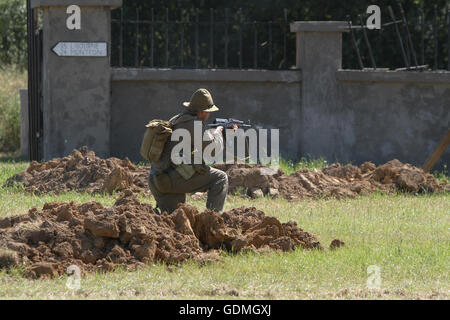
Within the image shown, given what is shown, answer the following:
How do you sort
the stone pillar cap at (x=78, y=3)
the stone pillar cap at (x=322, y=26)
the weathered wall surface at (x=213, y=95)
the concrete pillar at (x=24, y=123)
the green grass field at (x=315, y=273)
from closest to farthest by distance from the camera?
1. the green grass field at (x=315, y=273)
2. the stone pillar cap at (x=78, y=3)
3. the weathered wall surface at (x=213, y=95)
4. the stone pillar cap at (x=322, y=26)
5. the concrete pillar at (x=24, y=123)

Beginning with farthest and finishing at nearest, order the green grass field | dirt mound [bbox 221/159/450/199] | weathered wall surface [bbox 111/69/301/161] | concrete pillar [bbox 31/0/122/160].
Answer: weathered wall surface [bbox 111/69/301/161]
concrete pillar [bbox 31/0/122/160]
dirt mound [bbox 221/159/450/199]
the green grass field

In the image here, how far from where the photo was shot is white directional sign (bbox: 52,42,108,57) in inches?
559

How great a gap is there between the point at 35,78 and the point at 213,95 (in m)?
3.09

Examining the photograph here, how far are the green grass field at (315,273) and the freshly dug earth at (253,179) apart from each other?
68.4 inches

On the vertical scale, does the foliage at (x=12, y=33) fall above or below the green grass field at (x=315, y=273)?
above

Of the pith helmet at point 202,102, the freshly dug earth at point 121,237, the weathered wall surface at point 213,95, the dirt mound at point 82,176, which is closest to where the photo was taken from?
the freshly dug earth at point 121,237

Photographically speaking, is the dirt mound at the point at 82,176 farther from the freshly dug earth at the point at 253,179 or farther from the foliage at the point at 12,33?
the foliage at the point at 12,33

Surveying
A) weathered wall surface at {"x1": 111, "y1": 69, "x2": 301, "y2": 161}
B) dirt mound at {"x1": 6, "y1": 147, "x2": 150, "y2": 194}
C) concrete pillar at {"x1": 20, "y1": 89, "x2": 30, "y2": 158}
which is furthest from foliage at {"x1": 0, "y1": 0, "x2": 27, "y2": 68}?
dirt mound at {"x1": 6, "y1": 147, "x2": 150, "y2": 194}

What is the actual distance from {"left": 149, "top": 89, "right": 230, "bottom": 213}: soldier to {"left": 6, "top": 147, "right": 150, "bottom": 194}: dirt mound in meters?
2.55

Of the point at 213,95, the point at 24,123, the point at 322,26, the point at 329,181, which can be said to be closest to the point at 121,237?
the point at 329,181

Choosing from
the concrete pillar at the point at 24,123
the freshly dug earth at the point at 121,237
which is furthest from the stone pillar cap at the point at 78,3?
the freshly dug earth at the point at 121,237

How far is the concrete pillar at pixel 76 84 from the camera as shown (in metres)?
14.2

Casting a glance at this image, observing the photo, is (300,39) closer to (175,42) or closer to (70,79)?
(70,79)

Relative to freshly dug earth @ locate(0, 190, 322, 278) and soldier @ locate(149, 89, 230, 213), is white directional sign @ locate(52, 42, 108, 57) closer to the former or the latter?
soldier @ locate(149, 89, 230, 213)
